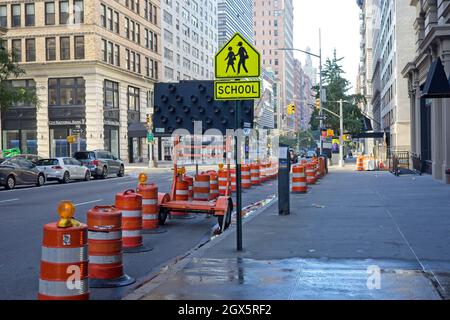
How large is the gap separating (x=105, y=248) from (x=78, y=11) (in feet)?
160

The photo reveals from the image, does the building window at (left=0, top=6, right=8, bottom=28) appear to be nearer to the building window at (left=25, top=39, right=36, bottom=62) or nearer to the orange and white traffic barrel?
the building window at (left=25, top=39, right=36, bottom=62)

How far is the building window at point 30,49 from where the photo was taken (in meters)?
53.9

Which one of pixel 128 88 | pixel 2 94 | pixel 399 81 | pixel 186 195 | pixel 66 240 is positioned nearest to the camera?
pixel 66 240

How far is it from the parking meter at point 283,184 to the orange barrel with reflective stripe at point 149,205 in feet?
11.0

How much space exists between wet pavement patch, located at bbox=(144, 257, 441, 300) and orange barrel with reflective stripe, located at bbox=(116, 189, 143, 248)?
5.79 ft

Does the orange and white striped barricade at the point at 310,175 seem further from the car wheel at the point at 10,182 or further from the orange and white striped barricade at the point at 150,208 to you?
the orange and white striped barricade at the point at 150,208

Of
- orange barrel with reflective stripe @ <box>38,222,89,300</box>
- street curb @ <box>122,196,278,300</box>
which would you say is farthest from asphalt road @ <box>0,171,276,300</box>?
orange barrel with reflective stripe @ <box>38,222,89,300</box>

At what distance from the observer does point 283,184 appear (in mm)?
14406

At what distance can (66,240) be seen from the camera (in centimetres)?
576

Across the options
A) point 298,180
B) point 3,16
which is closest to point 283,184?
point 298,180

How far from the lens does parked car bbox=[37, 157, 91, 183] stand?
99.9 ft
